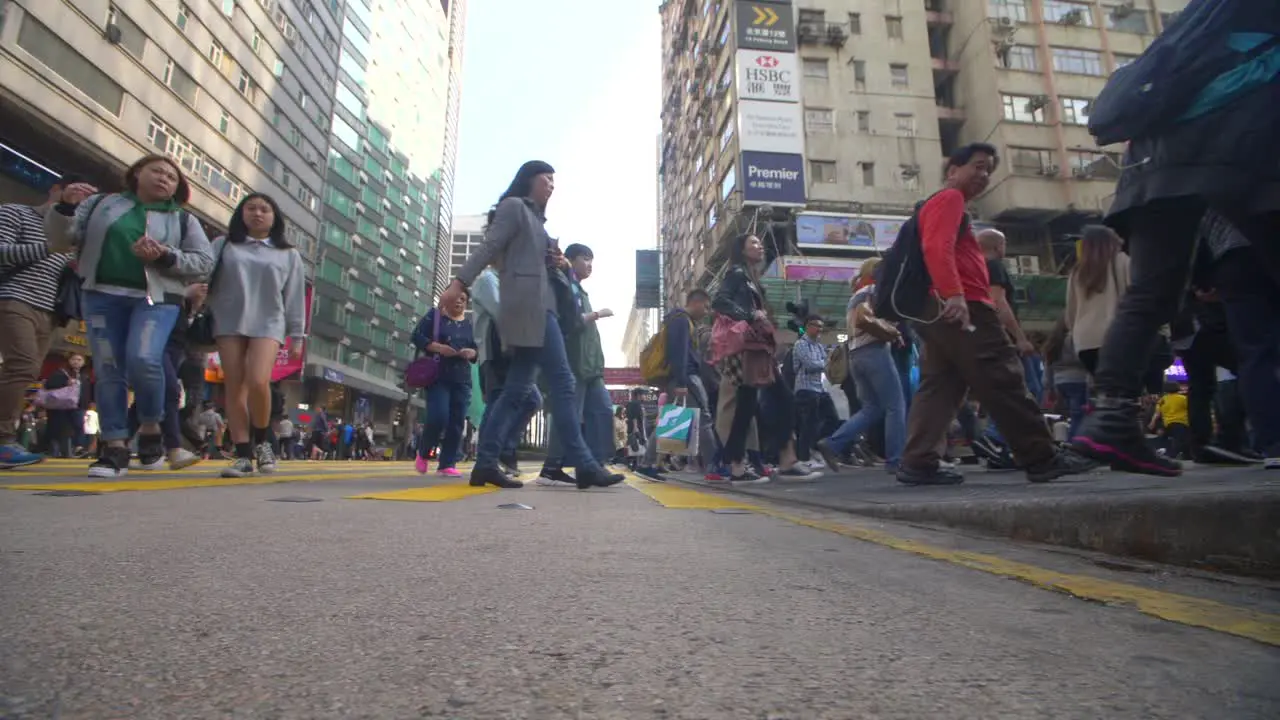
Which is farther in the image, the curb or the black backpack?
the black backpack

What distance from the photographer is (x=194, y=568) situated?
47.5 inches

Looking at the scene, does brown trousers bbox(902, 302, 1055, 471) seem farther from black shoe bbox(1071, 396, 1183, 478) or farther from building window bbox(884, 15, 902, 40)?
building window bbox(884, 15, 902, 40)

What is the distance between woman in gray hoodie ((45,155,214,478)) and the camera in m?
4.02

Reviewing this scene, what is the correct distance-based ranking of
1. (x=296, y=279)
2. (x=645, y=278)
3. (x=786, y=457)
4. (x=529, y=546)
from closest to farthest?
(x=529, y=546) < (x=296, y=279) < (x=786, y=457) < (x=645, y=278)

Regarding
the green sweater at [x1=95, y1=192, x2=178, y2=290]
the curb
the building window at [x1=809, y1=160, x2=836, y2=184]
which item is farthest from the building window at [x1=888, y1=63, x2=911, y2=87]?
the curb

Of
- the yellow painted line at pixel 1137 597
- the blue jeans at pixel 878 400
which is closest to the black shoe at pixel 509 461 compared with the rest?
the blue jeans at pixel 878 400

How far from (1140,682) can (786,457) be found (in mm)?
5296

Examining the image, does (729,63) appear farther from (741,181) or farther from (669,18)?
(669,18)

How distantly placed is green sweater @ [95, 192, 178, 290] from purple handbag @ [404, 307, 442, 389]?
211cm

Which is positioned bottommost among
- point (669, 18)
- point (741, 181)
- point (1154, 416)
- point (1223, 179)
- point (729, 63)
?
point (1154, 416)

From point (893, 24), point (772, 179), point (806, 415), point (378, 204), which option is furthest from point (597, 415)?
point (378, 204)

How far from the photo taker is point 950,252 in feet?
11.3

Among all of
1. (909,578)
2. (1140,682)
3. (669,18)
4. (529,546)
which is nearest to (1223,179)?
(909,578)

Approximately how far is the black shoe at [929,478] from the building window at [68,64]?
23759 mm
